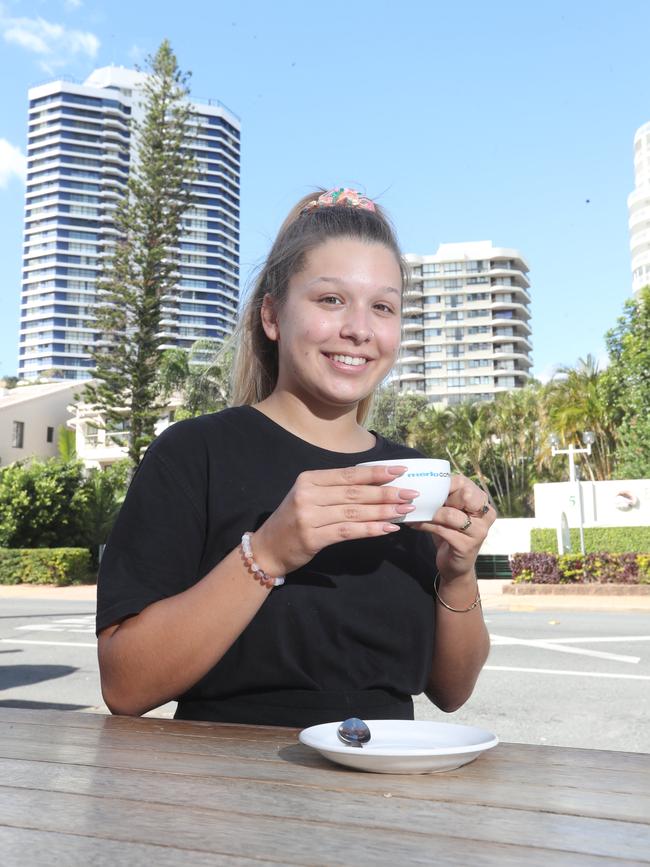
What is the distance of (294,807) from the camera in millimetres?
883

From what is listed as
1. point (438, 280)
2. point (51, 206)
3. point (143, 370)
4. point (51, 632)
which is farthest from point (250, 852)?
point (51, 206)

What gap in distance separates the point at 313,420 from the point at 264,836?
1.08 metres

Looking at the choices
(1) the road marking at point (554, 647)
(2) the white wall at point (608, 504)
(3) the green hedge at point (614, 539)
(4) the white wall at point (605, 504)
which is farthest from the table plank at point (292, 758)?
(2) the white wall at point (608, 504)

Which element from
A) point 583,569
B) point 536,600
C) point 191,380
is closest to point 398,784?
point 536,600

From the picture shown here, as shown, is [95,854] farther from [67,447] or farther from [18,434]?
[18,434]

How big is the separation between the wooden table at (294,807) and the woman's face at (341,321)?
71 centimetres

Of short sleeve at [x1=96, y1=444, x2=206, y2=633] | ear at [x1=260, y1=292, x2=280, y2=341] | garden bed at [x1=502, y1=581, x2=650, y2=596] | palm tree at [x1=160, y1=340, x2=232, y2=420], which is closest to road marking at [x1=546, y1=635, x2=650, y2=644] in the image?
garden bed at [x1=502, y1=581, x2=650, y2=596]

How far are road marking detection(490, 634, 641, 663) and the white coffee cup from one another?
7.20 m

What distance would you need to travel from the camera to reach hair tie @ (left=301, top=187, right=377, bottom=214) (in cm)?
186

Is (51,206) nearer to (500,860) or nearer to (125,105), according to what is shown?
(125,105)

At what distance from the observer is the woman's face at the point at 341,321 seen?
5.44ft

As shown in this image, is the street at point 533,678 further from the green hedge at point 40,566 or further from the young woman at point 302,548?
the green hedge at point 40,566

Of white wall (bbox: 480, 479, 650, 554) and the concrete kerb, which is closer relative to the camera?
the concrete kerb

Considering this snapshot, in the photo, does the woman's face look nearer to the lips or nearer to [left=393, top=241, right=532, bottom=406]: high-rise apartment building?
the lips
